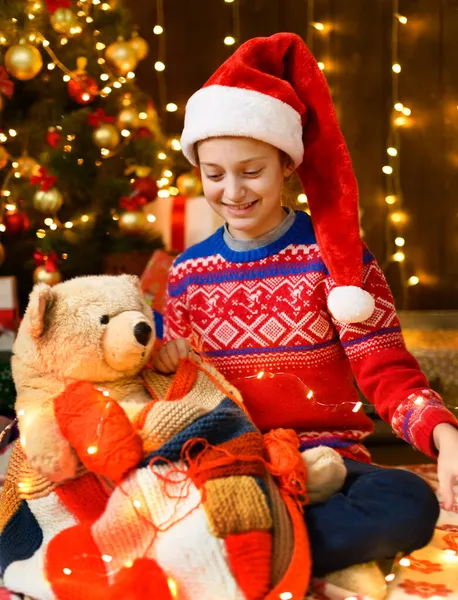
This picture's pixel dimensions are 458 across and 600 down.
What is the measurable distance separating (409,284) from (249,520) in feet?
6.55

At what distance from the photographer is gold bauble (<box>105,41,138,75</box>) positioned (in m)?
2.21

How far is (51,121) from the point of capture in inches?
89.0

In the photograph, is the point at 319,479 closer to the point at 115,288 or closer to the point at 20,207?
the point at 115,288

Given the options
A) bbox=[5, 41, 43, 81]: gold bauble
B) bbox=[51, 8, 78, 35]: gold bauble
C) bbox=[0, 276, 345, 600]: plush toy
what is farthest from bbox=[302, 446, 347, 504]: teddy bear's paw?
bbox=[51, 8, 78, 35]: gold bauble

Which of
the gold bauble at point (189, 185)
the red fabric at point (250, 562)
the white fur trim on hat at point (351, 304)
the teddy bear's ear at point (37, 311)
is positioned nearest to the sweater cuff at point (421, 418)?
the white fur trim on hat at point (351, 304)

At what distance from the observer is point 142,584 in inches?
32.8

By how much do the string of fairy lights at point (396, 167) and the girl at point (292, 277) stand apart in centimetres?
156

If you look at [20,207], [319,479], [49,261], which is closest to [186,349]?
[319,479]

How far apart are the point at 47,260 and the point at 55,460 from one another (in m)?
1.34

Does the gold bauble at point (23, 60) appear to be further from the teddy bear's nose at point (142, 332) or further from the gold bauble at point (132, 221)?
the teddy bear's nose at point (142, 332)

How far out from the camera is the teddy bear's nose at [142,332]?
3.22 feet

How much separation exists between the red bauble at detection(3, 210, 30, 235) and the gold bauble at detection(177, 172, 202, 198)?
48 centimetres

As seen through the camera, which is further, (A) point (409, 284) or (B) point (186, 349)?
(A) point (409, 284)

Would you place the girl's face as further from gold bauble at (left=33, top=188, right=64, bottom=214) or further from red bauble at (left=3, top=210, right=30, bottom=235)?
red bauble at (left=3, top=210, right=30, bottom=235)
